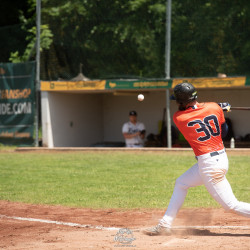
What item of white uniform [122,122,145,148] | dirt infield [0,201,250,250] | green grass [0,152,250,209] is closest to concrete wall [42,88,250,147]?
green grass [0,152,250,209]

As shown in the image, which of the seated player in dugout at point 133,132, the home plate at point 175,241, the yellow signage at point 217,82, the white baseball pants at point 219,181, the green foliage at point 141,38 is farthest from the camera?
the green foliage at point 141,38

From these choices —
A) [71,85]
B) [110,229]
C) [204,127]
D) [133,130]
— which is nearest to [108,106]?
[71,85]

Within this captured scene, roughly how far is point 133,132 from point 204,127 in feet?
29.7

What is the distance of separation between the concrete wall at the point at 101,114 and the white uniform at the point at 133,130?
9.40ft

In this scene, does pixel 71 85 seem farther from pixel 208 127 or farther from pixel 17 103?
pixel 208 127

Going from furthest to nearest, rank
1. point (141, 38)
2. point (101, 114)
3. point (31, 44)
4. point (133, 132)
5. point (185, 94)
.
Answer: point (101, 114), point (31, 44), point (141, 38), point (133, 132), point (185, 94)

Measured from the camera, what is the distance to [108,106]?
18.6 m

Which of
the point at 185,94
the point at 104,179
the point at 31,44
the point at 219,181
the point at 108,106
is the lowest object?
the point at 104,179

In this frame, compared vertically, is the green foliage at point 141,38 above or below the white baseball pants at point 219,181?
above

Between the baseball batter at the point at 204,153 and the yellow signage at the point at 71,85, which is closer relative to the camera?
the baseball batter at the point at 204,153

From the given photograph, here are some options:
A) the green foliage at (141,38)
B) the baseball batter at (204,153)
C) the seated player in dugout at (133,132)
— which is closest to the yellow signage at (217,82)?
the green foliage at (141,38)

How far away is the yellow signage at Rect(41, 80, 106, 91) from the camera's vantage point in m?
15.1

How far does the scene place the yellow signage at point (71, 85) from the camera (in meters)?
15.1

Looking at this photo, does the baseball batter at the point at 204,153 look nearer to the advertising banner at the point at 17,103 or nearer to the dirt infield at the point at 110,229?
the dirt infield at the point at 110,229
